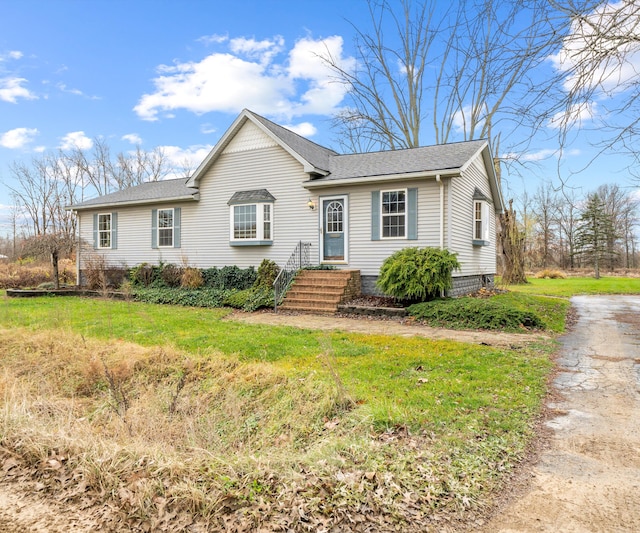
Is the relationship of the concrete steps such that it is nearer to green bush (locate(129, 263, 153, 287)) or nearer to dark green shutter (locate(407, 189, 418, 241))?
dark green shutter (locate(407, 189, 418, 241))

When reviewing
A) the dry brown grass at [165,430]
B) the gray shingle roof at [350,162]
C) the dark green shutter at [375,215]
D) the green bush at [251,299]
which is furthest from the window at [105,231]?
the dry brown grass at [165,430]

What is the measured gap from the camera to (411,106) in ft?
76.9

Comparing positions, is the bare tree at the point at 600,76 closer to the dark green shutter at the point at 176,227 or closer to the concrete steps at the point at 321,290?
the concrete steps at the point at 321,290

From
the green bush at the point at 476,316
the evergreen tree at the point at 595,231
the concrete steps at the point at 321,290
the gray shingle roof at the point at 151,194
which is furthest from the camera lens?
the evergreen tree at the point at 595,231

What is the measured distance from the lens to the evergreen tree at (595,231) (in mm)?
29188

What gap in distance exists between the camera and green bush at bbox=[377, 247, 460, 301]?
389 inches

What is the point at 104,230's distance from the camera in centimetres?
1752

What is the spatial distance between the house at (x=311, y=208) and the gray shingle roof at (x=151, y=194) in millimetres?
81

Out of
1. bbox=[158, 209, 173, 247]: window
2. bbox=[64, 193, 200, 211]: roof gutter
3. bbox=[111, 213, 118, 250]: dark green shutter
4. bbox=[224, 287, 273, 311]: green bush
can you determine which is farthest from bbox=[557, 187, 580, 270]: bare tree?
bbox=[111, 213, 118, 250]: dark green shutter

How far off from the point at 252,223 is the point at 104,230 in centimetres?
800

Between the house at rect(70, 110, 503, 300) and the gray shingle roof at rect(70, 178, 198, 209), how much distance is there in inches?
3.2

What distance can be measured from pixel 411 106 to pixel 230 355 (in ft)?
71.5

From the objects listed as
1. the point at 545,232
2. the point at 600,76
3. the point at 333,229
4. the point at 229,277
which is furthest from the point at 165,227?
the point at 545,232

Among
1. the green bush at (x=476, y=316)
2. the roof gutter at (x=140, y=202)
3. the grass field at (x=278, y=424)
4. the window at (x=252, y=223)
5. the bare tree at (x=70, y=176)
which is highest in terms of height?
the bare tree at (x=70, y=176)
